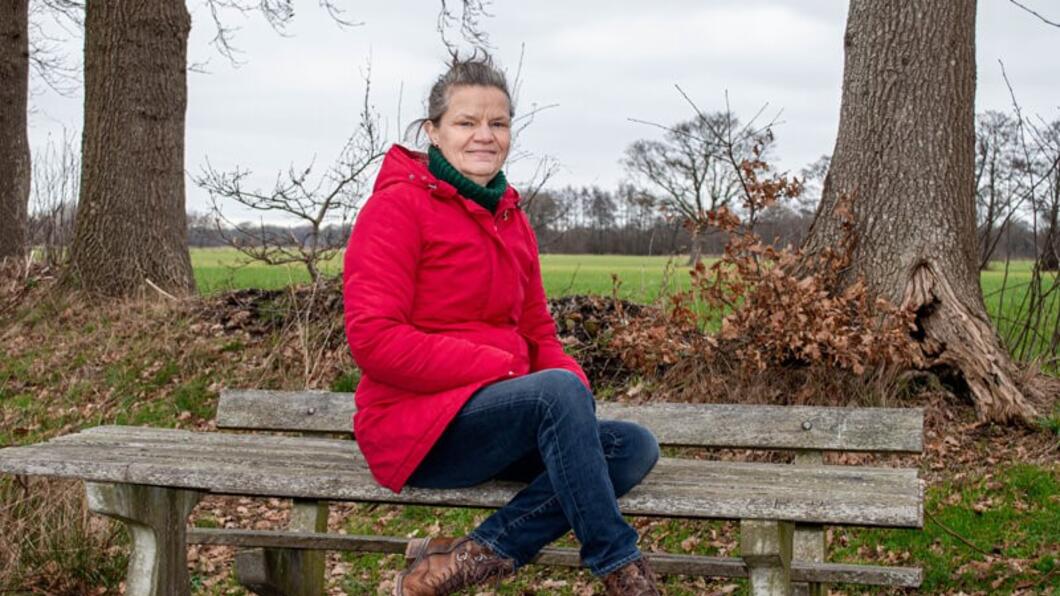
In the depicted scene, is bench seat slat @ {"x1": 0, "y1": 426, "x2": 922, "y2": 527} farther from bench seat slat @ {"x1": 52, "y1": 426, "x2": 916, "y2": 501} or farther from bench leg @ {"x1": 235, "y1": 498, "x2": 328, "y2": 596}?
bench leg @ {"x1": 235, "y1": 498, "x2": 328, "y2": 596}

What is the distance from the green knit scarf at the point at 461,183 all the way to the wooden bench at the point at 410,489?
0.88 meters

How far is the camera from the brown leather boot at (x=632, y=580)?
11.2 ft

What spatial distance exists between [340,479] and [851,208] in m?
4.06

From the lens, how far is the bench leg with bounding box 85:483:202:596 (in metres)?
4.04

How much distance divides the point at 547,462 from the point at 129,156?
7579 mm

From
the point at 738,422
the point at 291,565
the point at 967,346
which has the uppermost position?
the point at 967,346

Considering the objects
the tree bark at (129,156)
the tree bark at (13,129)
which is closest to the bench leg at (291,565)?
the tree bark at (129,156)

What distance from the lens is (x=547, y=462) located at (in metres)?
3.52

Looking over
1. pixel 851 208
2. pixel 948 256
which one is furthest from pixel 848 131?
pixel 948 256

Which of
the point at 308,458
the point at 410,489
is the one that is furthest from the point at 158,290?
the point at 410,489

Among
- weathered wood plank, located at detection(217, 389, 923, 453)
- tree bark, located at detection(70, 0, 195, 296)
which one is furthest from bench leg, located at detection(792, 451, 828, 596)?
tree bark, located at detection(70, 0, 195, 296)

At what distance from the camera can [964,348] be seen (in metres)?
6.64

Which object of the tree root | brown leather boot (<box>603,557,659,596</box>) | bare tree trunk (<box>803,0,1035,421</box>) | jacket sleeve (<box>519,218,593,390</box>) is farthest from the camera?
bare tree trunk (<box>803,0,1035,421</box>)

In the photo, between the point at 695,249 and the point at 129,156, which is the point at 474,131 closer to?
the point at 695,249
